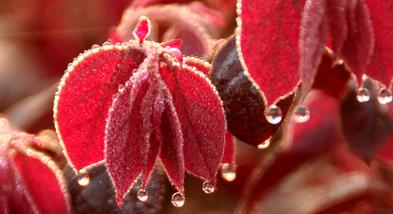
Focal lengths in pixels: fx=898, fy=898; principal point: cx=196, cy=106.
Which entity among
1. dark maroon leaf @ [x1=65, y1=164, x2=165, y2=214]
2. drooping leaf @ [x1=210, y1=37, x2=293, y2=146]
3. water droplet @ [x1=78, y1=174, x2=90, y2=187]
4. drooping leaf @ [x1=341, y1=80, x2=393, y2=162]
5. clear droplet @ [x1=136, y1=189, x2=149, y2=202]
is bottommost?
drooping leaf @ [x1=341, y1=80, x2=393, y2=162]

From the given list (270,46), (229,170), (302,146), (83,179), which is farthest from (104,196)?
(302,146)

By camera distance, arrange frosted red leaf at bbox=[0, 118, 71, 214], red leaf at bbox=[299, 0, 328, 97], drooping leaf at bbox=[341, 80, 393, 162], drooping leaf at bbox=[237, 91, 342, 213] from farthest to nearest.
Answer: drooping leaf at bbox=[237, 91, 342, 213] < drooping leaf at bbox=[341, 80, 393, 162] < frosted red leaf at bbox=[0, 118, 71, 214] < red leaf at bbox=[299, 0, 328, 97]

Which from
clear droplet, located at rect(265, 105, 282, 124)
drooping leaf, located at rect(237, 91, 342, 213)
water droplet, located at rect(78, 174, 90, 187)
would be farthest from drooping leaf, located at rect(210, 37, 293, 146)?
drooping leaf, located at rect(237, 91, 342, 213)

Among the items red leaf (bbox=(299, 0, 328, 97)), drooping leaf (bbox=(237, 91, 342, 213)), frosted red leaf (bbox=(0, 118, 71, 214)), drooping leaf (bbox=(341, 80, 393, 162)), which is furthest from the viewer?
drooping leaf (bbox=(237, 91, 342, 213))

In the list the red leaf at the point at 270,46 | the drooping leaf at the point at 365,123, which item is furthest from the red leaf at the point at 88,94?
the drooping leaf at the point at 365,123

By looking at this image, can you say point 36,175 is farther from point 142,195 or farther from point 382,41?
point 382,41

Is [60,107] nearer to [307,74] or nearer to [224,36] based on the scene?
[307,74]

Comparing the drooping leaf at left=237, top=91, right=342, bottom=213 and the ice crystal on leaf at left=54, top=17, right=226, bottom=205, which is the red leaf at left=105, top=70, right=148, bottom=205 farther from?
the drooping leaf at left=237, top=91, right=342, bottom=213

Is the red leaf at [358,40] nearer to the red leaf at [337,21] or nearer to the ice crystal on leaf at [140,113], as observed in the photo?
the red leaf at [337,21]
